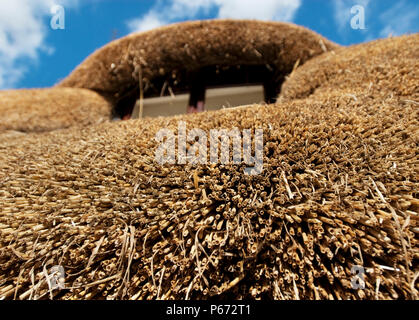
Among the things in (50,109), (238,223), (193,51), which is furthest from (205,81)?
(238,223)

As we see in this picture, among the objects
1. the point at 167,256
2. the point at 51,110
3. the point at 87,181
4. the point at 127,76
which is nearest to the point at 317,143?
the point at 167,256

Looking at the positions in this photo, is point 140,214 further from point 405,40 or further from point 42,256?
point 405,40

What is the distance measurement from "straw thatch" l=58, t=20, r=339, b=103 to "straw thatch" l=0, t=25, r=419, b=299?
157 inches

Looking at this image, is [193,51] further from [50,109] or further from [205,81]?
[50,109]

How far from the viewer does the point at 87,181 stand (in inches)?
71.9

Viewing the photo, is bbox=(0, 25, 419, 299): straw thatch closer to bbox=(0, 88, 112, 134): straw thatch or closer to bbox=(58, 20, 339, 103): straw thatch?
bbox=(58, 20, 339, 103): straw thatch

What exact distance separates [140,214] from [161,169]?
0.37 meters

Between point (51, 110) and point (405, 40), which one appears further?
point (51, 110)

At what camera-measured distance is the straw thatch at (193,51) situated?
17.4 ft

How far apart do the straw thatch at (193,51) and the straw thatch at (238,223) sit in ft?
13.1

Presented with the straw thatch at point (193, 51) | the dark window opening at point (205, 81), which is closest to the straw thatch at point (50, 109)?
the straw thatch at point (193, 51)

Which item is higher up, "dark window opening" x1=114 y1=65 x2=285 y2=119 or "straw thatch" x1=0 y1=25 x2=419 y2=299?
"dark window opening" x1=114 y1=65 x2=285 y2=119

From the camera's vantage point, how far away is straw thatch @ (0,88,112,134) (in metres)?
5.34

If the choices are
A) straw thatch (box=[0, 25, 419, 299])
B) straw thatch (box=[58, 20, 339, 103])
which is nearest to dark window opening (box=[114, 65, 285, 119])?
straw thatch (box=[58, 20, 339, 103])
